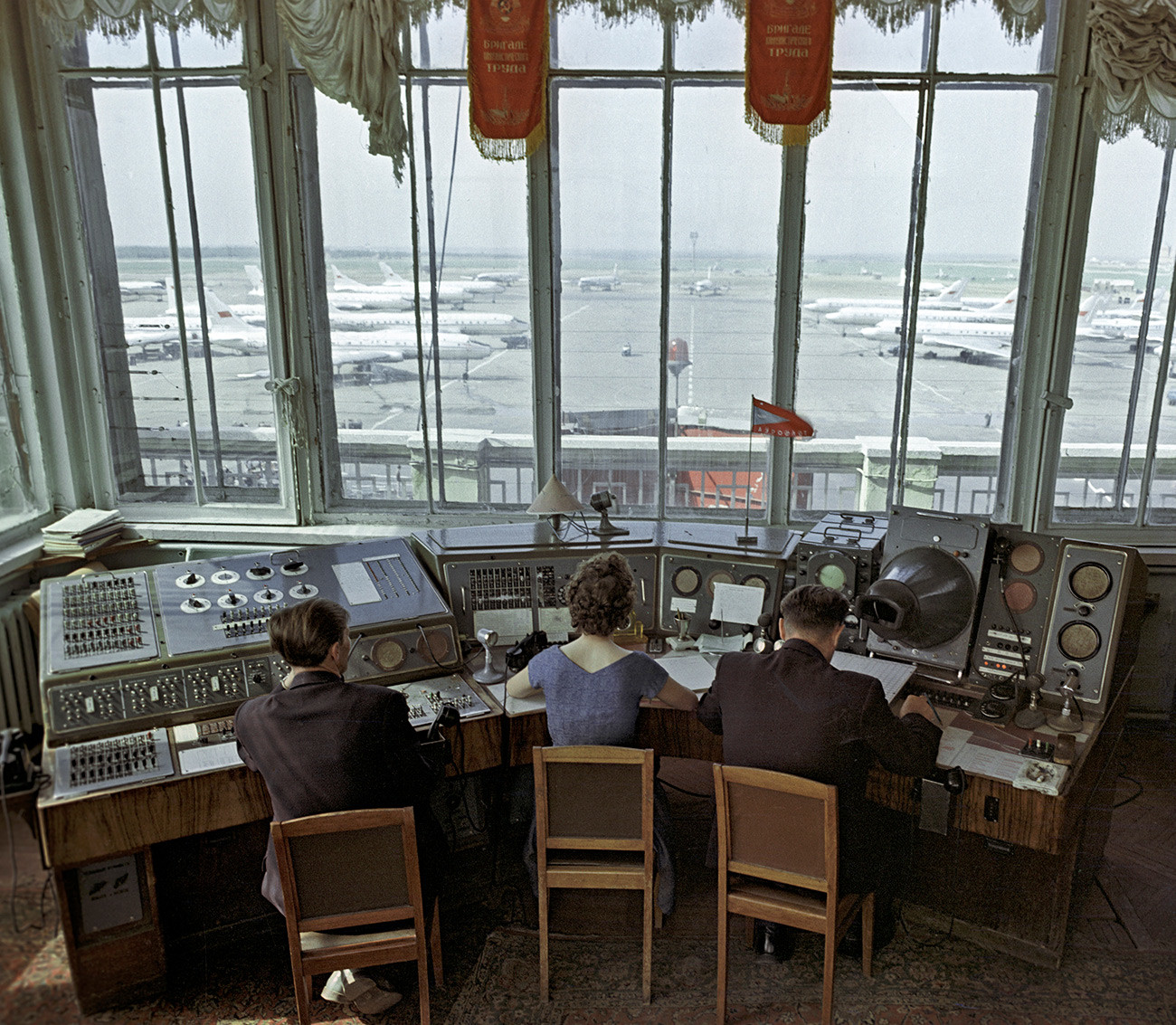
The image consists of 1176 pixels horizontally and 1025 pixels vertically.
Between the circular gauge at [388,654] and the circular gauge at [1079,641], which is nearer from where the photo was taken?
the circular gauge at [1079,641]

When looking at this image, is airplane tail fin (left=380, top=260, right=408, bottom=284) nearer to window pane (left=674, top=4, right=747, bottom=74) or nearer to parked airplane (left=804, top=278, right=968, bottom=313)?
window pane (left=674, top=4, right=747, bottom=74)

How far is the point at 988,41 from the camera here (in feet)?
14.0

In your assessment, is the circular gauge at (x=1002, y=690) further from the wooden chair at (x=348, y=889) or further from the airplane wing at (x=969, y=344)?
the wooden chair at (x=348, y=889)

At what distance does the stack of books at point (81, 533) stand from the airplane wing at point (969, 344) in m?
4.18

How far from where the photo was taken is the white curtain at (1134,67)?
4016mm

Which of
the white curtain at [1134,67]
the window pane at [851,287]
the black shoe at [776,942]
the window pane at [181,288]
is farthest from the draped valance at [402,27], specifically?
the black shoe at [776,942]

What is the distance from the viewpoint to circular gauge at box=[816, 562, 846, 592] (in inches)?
144

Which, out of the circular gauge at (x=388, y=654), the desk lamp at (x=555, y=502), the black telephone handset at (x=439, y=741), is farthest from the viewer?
the desk lamp at (x=555, y=502)

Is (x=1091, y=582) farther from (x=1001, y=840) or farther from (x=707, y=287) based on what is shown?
(x=707, y=287)

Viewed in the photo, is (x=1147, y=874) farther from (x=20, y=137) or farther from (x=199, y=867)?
(x=20, y=137)

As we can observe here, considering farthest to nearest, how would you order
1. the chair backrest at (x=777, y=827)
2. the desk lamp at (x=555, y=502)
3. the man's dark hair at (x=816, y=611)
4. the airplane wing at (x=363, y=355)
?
the airplane wing at (x=363, y=355), the desk lamp at (x=555, y=502), the man's dark hair at (x=816, y=611), the chair backrest at (x=777, y=827)

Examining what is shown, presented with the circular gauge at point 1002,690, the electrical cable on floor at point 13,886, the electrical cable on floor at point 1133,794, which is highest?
the electrical cable on floor at point 13,886

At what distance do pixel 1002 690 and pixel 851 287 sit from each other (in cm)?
218

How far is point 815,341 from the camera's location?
15.1ft
